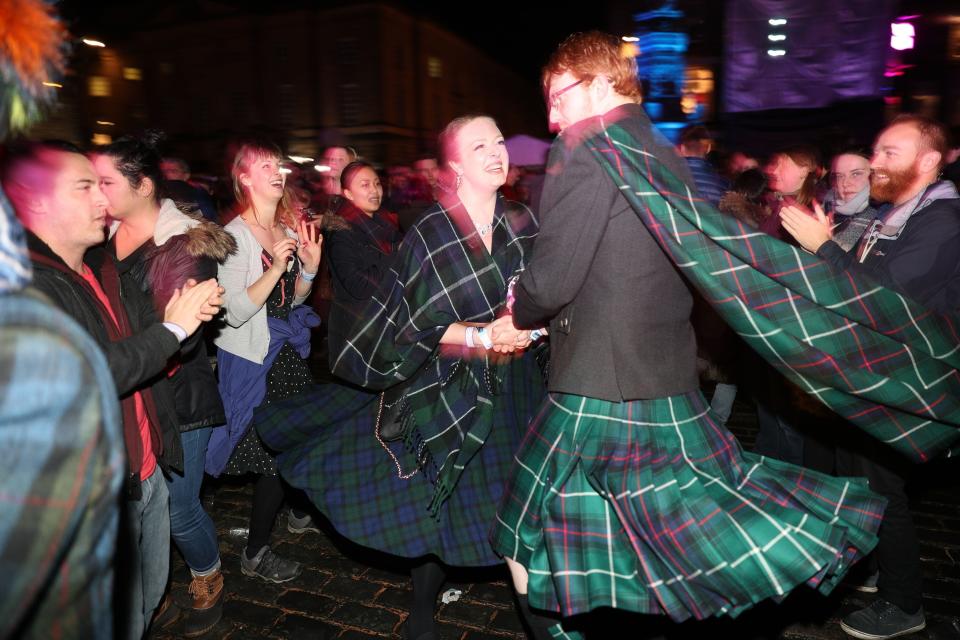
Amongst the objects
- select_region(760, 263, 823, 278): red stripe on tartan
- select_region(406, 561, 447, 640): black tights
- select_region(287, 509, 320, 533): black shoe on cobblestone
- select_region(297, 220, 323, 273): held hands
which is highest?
select_region(760, 263, 823, 278): red stripe on tartan

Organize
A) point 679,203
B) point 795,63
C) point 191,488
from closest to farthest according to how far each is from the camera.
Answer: point 679,203
point 191,488
point 795,63

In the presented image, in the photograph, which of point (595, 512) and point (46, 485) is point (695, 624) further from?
point (46, 485)

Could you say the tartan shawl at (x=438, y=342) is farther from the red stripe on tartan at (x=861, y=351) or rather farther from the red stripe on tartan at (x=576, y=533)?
the red stripe on tartan at (x=861, y=351)

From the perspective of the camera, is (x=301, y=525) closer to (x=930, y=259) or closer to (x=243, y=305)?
(x=243, y=305)

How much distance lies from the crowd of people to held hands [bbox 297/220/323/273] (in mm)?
14

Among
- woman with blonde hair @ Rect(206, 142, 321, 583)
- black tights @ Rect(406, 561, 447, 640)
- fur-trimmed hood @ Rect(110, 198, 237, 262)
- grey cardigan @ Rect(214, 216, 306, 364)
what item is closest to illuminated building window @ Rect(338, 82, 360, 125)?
woman with blonde hair @ Rect(206, 142, 321, 583)

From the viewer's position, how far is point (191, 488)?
10.00 feet

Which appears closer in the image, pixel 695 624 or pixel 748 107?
pixel 695 624

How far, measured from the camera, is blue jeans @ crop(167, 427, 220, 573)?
300 centimetres

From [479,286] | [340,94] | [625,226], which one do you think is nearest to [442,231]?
[479,286]

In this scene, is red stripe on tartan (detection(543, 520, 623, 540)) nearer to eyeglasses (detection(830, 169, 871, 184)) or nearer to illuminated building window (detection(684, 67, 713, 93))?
eyeglasses (detection(830, 169, 871, 184))

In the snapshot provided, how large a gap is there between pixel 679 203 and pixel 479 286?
1.07 meters

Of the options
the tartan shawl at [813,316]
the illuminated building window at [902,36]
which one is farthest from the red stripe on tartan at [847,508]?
the illuminated building window at [902,36]

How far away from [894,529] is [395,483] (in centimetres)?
224
